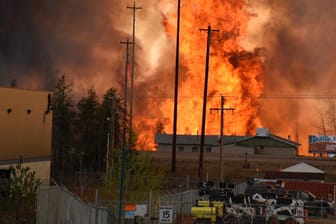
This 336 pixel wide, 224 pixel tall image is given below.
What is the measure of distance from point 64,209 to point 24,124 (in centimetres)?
2642

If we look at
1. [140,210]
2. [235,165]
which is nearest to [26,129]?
[235,165]

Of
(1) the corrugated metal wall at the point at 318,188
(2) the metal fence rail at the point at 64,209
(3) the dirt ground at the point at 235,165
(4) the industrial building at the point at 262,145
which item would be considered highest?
(4) the industrial building at the point at 262,145

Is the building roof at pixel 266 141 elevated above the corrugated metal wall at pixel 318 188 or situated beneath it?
elevated above

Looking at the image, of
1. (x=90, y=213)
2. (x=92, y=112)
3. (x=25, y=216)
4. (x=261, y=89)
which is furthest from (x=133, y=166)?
(x=261, y=89)

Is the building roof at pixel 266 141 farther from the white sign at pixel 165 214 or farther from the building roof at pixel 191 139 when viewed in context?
the white sign at pixel 165 214

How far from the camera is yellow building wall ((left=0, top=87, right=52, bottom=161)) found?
5841 cm

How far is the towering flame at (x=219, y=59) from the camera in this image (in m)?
101

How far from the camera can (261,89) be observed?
106 meters

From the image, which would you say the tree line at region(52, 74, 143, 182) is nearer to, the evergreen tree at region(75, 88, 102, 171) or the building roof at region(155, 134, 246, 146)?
the evergreen tree at region(75, 88, 102, 171)

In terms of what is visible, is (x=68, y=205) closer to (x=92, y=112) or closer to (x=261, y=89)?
(x=92, y=112)

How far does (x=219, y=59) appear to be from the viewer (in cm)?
10112

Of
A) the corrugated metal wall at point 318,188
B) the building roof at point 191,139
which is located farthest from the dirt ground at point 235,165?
the corrugated metal wall at point 318,188

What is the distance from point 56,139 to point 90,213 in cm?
7271

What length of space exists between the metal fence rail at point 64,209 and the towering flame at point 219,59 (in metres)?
65.9
